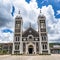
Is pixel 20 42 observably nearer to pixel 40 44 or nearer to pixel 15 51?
pixel 15 51

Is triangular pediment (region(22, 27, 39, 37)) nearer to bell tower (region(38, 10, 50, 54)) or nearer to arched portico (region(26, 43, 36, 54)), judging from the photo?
bell tower (region(38, 10, 50, 54))

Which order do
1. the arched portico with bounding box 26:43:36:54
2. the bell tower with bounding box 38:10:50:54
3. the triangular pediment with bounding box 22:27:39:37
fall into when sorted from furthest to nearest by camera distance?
the triangular pediment with bounding box 22:27:39:37, the arched portico with bounding box 26:43:36:54, the bell tower with bounding box 38:10:50:54

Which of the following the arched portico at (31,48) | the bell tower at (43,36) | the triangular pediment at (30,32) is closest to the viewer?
the bell tower at (43,36)

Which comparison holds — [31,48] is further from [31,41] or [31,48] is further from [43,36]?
[43,36]

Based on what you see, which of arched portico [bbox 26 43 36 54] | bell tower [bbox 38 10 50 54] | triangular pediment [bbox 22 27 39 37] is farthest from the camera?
triangular pediment [bbox 22 27 39 37]

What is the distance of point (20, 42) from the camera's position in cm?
5281

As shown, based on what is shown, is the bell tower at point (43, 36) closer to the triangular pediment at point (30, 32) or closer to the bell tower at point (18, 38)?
the triangular pediment at point (30, 32)

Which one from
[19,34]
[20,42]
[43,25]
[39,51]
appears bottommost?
[39,51]

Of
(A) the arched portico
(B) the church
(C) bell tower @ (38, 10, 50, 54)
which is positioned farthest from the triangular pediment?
(A) the arched portico

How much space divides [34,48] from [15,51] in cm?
796

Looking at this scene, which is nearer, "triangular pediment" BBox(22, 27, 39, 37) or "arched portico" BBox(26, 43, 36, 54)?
"arched portico" BBox(26, 43, 36, 54)

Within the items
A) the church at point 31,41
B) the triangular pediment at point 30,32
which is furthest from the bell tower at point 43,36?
the triangular pediment at point 30,32

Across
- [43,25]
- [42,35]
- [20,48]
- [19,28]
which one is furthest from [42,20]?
[20,48]

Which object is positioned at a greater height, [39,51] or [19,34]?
[19,34]
